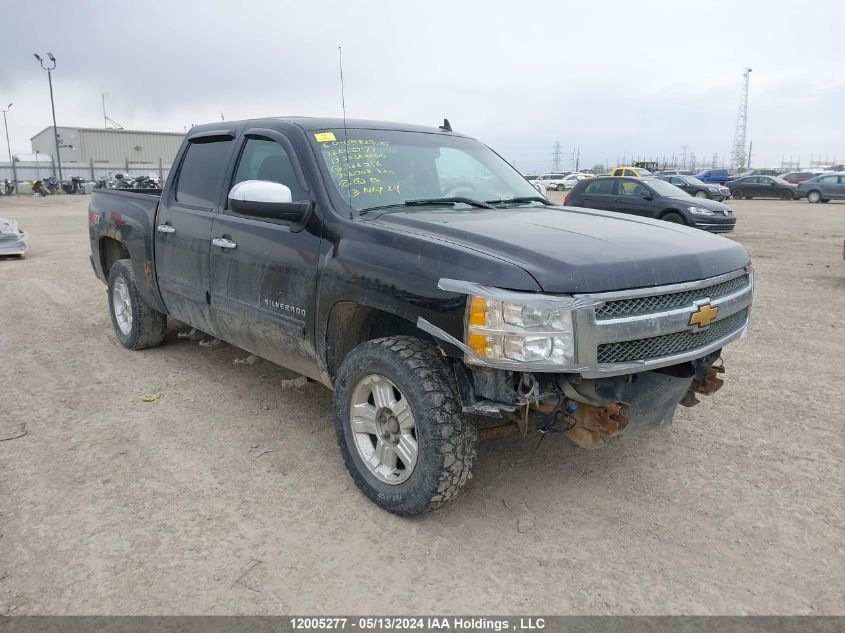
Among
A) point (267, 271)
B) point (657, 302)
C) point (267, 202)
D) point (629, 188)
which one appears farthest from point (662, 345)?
point (629, 188)

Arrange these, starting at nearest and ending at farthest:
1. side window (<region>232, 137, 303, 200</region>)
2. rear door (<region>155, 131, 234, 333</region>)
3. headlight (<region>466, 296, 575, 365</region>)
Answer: headlight (<region>466, 296, 575, 365</region>), side window (<region>232, 137, 303, 200</region>), rear door (<region>155, 131, 234, 333</region>)

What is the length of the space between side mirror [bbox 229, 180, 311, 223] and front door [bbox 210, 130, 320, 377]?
9 centimetres

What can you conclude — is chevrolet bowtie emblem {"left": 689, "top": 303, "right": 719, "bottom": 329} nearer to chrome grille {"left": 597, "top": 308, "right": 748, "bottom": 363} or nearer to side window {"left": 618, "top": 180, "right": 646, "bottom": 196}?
chrome grille {"left": 597, "top": 308, "right": 748, "bottom": 363}

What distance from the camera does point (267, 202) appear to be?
344 centimetres

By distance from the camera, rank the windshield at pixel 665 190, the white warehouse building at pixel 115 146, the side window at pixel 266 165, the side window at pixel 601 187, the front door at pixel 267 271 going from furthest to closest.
Answer: the white warehouse building at pixel 115 146 → the side window at pixel 601 187 → the windshield at pixel 665 190 → the side window at pixel 266 165 → the front door at pixel 267 271

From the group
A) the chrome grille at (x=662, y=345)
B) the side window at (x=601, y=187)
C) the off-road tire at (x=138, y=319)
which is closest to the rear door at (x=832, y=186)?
the side window at (x=601, y=187)

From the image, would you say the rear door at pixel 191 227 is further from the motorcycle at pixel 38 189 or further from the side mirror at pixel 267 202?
the motorcycle at pixel 38 189

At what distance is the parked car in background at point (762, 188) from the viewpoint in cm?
3331

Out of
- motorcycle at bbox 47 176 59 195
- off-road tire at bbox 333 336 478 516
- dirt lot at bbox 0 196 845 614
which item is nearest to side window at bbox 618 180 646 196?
dirt lot at bbox 0 196 845 614

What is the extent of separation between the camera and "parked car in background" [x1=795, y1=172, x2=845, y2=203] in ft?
98.6

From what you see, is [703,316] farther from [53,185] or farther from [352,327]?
[53,185]

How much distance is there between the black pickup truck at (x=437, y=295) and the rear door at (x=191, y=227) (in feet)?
0.10

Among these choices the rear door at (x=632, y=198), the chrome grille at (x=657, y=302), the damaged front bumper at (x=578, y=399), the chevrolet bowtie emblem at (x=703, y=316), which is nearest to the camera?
the chrome grille at (x=657, y=302)

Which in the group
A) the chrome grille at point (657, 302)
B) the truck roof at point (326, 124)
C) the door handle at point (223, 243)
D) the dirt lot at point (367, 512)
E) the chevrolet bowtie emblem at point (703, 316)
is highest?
the truck roof at point (326, 124)
